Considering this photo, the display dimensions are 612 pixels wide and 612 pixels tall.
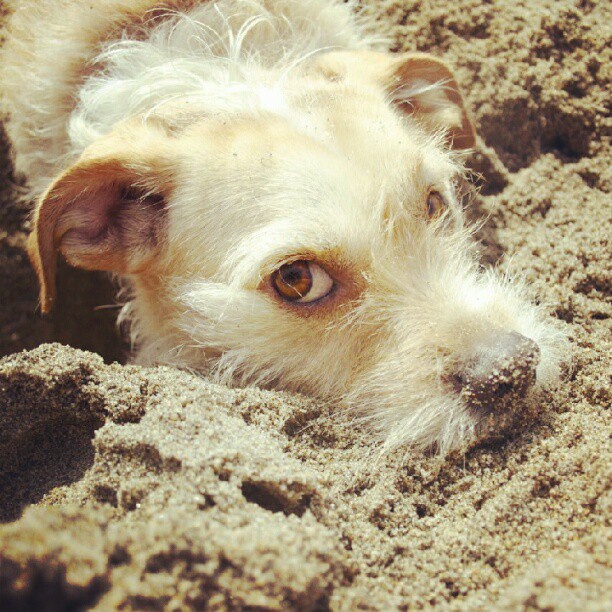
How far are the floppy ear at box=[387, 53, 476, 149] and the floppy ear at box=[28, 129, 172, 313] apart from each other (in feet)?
4.68

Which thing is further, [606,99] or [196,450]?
[606,99]

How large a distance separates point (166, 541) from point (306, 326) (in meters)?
1.31

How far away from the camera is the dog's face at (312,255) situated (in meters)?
2.41

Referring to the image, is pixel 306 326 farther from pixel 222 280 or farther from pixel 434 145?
pixel 434 145

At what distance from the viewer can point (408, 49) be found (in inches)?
172

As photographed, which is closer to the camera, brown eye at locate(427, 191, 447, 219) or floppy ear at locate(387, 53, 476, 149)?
brown eye at locate(427, 191, 447, 219)

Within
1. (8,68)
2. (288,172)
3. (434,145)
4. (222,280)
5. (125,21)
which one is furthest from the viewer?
(8,68)

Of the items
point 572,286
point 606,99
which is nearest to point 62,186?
point 572,286

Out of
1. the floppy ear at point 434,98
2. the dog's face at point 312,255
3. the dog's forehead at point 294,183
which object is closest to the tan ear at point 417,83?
the floppy ear at point 434,98

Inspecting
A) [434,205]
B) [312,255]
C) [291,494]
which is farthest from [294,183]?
[291,494]

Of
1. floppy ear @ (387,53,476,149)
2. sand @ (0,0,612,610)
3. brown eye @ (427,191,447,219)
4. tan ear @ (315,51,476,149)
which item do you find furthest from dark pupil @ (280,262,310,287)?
floppy ear @ (387,53,476,149)

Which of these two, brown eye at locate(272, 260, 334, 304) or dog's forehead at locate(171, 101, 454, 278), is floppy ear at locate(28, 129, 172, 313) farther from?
brown eye at locate(272, 260, 334, 304)

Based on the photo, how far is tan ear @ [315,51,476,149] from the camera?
3316 millimetres

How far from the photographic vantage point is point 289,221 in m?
2.56
